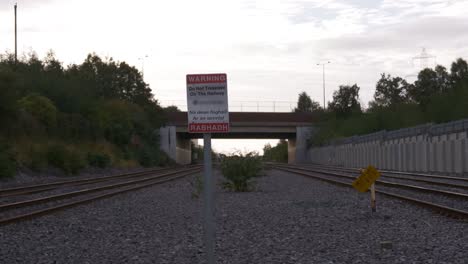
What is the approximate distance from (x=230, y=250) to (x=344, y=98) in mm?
121656

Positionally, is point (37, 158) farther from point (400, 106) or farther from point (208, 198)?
point (400, 106)

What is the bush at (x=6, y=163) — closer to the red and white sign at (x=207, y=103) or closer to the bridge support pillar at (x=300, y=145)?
the red and white sign at (x=207, y=103)

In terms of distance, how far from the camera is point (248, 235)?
14867 millimetres

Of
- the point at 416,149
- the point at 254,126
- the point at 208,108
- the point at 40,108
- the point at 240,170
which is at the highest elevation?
the point at 40,108

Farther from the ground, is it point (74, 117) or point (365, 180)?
point (74, 117)

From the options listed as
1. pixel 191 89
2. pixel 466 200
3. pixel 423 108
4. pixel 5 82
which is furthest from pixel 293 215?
pixel 423 108

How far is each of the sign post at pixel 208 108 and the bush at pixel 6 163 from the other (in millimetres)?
32081

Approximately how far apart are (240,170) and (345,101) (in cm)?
10212

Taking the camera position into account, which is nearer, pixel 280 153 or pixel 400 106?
pixel 400 106

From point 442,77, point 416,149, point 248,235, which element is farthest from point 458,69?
point 248,235

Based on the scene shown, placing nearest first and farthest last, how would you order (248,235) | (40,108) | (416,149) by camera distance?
(248,235) < (416,149) < (40,108)

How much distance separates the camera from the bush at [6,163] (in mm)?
39250

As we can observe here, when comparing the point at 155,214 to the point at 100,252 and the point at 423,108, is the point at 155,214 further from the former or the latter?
the point at 423,108

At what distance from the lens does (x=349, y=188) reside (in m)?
31.2
